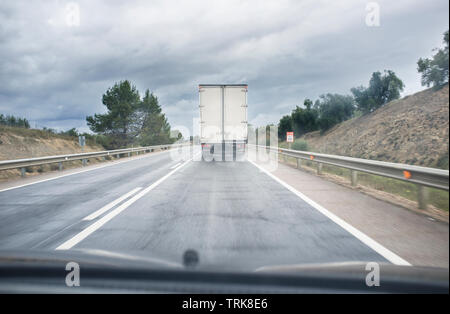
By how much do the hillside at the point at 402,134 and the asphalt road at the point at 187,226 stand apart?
6.60ft

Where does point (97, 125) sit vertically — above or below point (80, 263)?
above

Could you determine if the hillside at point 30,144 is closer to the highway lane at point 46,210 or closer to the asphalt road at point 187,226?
the highway lane at point 46,210

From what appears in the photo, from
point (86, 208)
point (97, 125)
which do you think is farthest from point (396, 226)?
point (97, 125)

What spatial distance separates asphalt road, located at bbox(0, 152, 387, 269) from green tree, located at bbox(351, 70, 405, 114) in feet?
134

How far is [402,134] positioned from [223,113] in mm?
11564

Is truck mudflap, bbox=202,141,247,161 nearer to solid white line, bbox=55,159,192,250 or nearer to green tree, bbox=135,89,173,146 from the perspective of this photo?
solid white line, bbox=55,159,192,250

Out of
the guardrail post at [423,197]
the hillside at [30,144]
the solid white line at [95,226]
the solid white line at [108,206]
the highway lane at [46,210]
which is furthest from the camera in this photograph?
the hillside at [30,144]

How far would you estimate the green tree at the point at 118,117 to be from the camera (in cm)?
4712

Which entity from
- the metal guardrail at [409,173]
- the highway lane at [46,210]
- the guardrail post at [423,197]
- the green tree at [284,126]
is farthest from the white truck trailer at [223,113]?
the green tree at [284,126]

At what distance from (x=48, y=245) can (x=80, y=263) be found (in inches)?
79.3

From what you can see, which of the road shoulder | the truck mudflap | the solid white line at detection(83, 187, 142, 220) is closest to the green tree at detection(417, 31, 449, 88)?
the road shoulder

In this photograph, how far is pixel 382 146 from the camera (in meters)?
21.8
